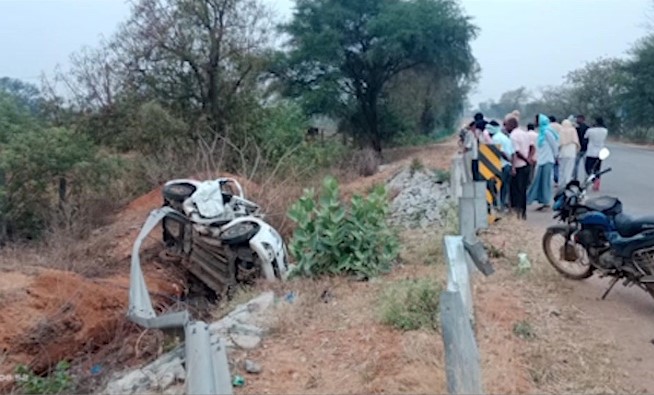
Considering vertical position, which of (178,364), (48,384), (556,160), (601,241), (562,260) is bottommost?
(48,384)

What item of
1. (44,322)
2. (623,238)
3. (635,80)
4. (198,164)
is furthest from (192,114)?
(635,80)

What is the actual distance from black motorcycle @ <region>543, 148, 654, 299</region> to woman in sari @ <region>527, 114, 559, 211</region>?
14.7 ft

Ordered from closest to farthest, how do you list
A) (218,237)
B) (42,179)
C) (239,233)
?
(239,233)
(218,237)
(42,179)

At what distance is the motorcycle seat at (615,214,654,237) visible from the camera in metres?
6.25

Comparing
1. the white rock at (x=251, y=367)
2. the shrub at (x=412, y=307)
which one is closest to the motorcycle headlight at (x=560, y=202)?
the shrub at (x=412, y=307)

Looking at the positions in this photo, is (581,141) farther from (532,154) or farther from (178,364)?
(178,364)

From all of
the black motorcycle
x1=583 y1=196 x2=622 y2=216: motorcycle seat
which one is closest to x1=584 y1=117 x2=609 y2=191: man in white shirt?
the black motorcycle

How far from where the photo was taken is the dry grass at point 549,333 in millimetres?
4516

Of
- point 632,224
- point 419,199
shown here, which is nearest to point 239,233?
point 419,199

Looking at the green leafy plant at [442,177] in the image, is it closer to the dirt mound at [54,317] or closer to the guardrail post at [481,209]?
the dirt mound at [54,317]

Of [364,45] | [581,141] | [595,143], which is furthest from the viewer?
[364,45]

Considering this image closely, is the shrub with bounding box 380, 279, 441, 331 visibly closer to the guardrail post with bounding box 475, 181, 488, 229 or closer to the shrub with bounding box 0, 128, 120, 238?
the guardrail post with bounding box 475, 181, 488, 229

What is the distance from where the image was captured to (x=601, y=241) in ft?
21.9

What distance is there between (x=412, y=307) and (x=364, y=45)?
25.4m
